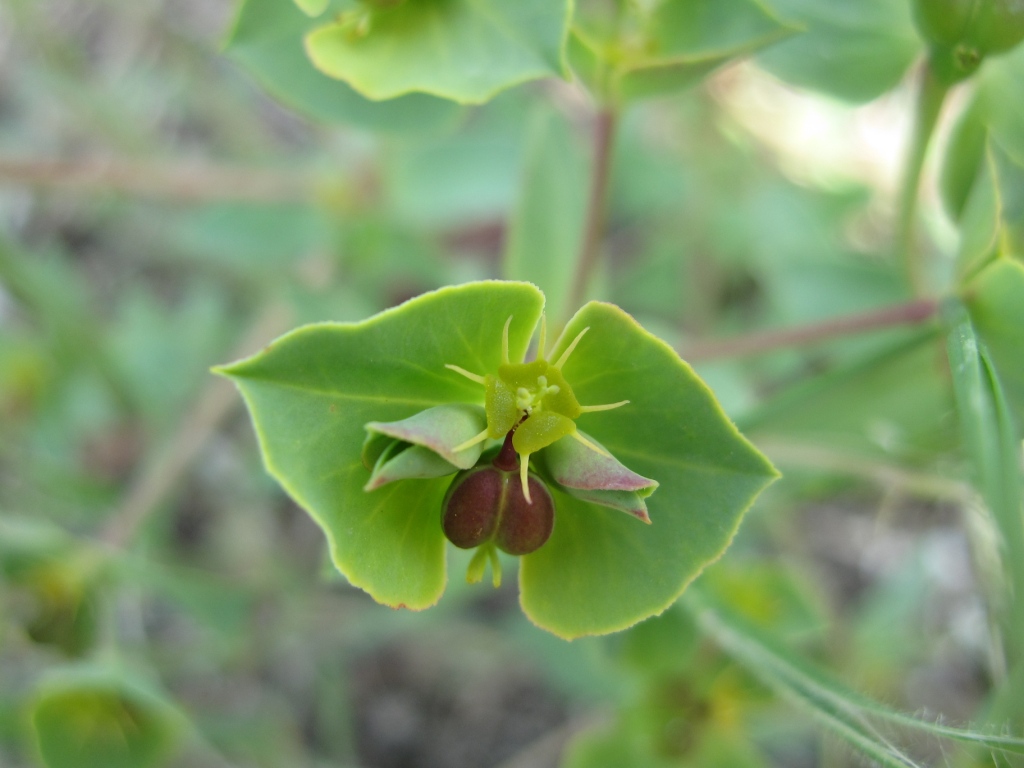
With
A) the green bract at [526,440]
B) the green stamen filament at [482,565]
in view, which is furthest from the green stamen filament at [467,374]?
the green stamen filament at [482,565]

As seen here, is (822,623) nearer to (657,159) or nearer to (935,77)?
(935,77)

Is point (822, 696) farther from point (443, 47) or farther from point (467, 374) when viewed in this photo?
point (443, 47)

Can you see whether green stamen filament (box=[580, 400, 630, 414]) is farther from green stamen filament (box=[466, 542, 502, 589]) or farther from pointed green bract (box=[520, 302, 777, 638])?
green stamen filament (box=[466, 542, 502, 589])

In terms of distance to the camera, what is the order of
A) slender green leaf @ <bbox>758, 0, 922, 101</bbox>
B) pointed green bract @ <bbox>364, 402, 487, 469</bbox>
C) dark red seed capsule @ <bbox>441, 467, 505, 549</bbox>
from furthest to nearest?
1. slender green leaf @ <bbox>758, 0, 922, 101</bbox>
2. dark red seed capsule @ <bbox>441, 467, 505, 549</bbox>
3. pointed green bract @ <bbox>364, 402, 487, 469</bbox>

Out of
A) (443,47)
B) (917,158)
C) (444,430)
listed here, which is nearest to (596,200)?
(443,47)

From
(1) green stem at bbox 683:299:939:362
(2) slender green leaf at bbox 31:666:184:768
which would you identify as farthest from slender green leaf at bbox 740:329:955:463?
(2) slender green leaf at bbox 31:666:184:768

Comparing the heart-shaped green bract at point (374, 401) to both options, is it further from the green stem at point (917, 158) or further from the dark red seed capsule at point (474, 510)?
the green stem at point (917, 158)

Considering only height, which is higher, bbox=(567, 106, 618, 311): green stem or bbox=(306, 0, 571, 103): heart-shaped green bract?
bbox=(306, 0, 571, 103): heart-shaped green bract
